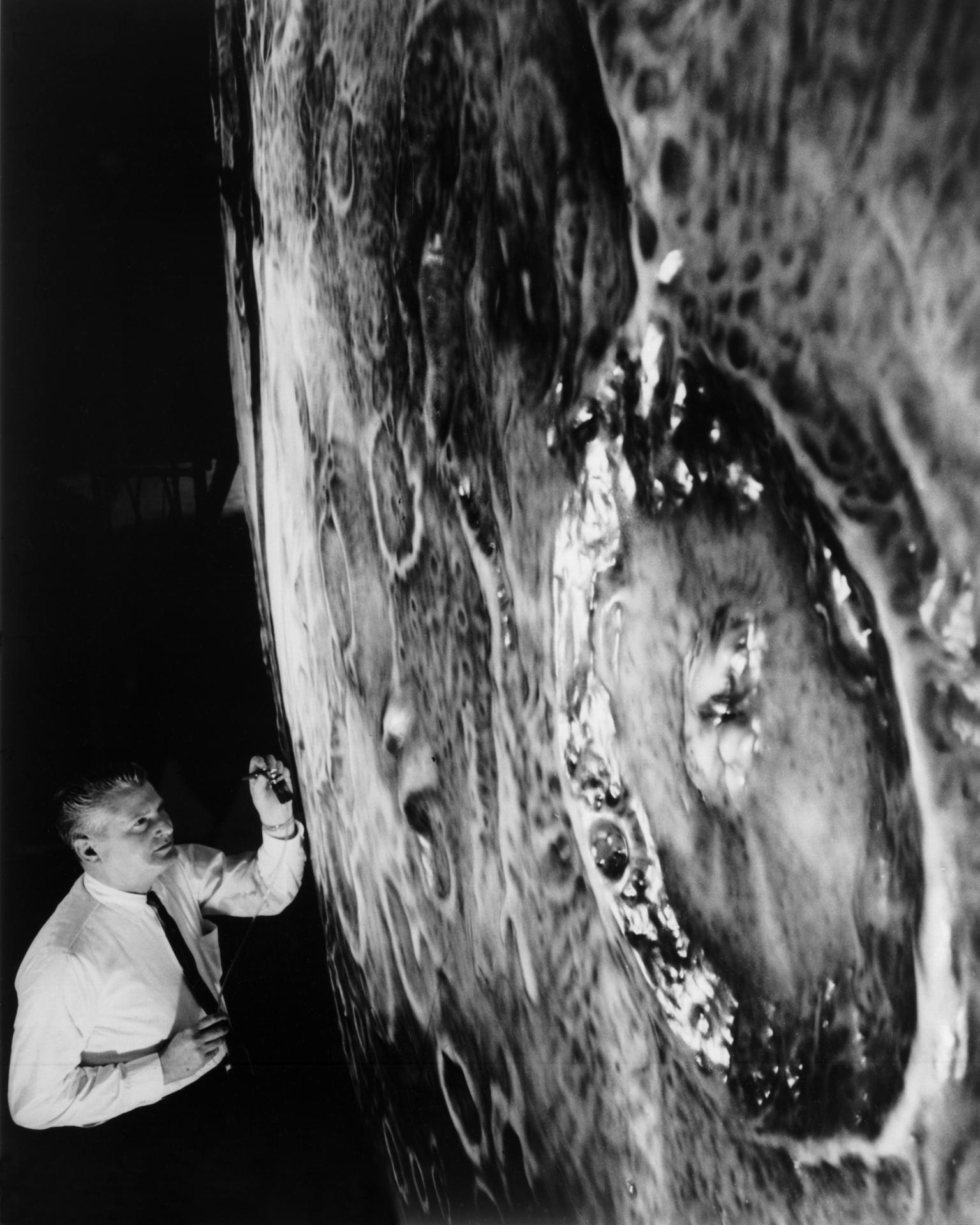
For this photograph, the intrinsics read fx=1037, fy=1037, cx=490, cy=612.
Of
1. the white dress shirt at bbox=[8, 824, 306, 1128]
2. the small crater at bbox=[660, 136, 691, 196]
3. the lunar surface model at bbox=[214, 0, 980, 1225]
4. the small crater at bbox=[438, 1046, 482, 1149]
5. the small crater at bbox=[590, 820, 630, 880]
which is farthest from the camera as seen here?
the white dress shirt at bbox=[8, 824, 306, 1128]

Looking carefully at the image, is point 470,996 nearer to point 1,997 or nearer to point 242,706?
point 242,706

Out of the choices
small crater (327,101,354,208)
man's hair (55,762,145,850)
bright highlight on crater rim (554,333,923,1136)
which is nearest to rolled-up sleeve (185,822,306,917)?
man's hair (55,762,145,850)

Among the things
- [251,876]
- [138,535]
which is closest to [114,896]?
[251,876]

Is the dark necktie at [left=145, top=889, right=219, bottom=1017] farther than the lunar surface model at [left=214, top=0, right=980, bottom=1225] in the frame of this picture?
Yes

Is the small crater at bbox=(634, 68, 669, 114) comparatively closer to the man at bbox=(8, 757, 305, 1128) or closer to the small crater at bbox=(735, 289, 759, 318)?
the small crater at bbox=(735, 289, 759, 318)

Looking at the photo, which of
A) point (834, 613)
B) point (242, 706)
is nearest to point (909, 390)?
point (834, 613)

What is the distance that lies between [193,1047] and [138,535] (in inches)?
25.9

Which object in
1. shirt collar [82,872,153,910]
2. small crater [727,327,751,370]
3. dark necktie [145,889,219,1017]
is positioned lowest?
dark necktie [145,889,219,1017]

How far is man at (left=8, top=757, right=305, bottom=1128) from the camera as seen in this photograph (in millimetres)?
1316

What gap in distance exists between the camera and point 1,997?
4.51 feet

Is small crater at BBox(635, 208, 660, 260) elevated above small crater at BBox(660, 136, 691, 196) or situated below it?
below

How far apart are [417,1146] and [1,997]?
588mm

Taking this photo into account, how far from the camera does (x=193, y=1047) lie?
1317 millimetres

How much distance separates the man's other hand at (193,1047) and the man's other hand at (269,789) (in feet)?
0.83
